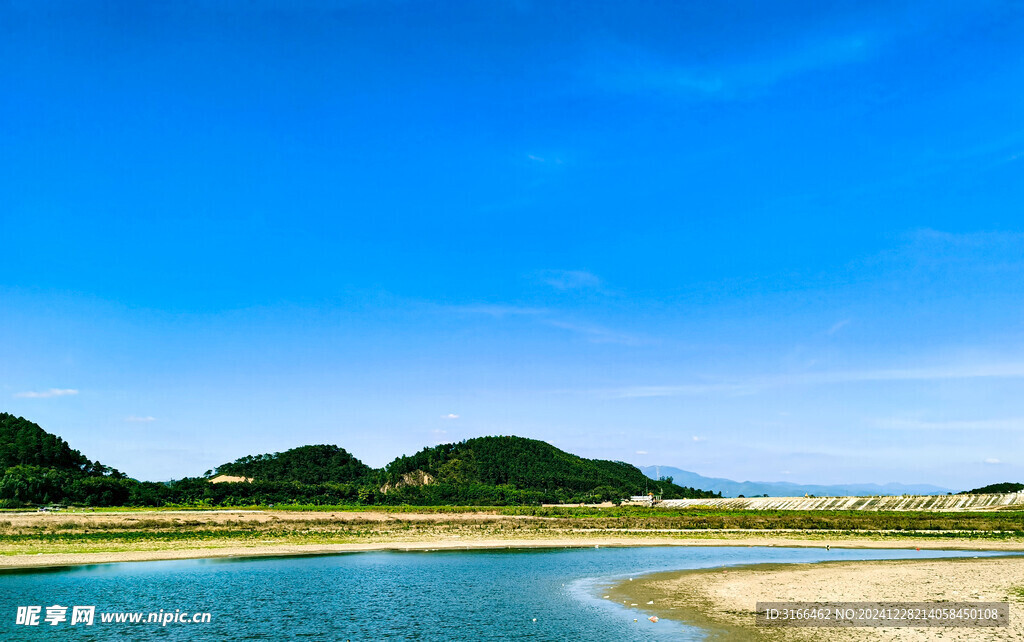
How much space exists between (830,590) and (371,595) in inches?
1110

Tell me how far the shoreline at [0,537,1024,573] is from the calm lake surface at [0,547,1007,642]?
3042mm

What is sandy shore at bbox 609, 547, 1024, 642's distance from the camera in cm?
2805

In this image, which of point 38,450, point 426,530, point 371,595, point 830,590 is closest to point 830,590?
point 830,590

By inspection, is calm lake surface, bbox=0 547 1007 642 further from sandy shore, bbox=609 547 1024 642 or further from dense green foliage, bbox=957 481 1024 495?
dense green foliage, bbox=957 481 1024 495

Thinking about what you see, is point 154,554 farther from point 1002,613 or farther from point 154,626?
point 1002,613

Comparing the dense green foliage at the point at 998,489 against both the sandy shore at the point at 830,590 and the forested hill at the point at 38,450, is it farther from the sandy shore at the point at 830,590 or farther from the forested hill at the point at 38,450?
the forested hill at the point at 38,450

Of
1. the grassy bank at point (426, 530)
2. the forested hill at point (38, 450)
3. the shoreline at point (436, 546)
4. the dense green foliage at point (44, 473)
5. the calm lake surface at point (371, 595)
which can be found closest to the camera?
the calm lake surface at point (371, 595)

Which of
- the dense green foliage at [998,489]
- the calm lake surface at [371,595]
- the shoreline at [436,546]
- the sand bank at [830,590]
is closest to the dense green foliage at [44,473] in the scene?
the shoreline at [436,546]

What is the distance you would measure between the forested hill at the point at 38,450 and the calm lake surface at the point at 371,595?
5280 inches

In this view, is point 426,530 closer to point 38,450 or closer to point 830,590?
point 830,590

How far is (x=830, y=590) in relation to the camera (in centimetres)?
3872

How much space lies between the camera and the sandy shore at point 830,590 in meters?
28.1

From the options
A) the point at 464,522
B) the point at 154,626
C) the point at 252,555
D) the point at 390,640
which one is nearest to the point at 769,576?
the point at 390,640

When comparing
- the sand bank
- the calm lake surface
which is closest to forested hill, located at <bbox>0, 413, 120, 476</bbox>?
the calm lake surface
